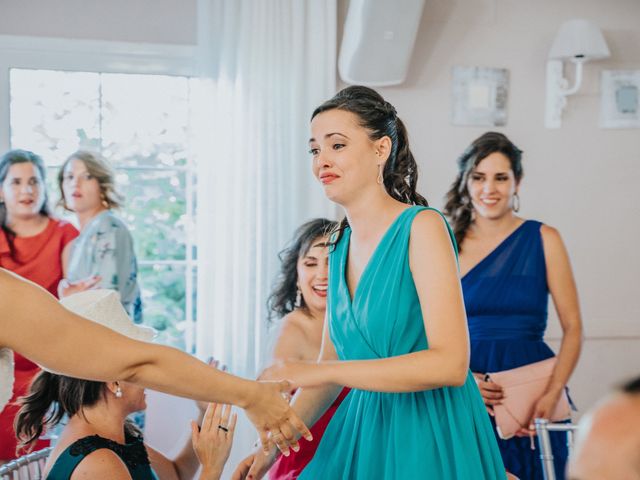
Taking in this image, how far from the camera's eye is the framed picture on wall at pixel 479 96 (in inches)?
158

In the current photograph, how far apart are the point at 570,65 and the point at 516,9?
0.37 m

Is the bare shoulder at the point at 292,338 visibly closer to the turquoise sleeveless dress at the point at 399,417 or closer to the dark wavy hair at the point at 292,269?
the dark wavy hair at the point at 292,269

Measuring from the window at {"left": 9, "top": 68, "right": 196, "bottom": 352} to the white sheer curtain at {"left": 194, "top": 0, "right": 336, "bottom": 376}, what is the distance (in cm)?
27

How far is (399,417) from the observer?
1600mm

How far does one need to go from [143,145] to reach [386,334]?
264 centimetres

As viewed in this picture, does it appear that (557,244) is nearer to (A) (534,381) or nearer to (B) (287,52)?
(A) (534,381)

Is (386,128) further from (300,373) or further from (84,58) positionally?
(84,58)

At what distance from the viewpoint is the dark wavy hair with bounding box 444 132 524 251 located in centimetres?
290

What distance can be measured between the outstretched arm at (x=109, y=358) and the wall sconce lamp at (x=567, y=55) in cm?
275

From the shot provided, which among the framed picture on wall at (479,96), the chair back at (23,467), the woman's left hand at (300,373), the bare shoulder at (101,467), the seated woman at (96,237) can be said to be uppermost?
the framed picture on wall at (479,96)

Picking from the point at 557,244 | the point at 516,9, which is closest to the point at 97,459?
the point at 557,244

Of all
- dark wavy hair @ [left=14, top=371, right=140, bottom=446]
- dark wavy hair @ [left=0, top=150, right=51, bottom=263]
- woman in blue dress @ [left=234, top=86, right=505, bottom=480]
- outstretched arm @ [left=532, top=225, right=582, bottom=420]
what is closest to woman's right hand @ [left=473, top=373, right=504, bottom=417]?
outstretched arm @ [left=532, top=225, right=582, bottom=420]

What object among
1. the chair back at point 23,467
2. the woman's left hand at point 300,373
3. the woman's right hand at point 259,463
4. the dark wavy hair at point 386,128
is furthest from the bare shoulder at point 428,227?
the chair back at point 23,467

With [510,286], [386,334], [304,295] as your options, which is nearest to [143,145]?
[304,295]
